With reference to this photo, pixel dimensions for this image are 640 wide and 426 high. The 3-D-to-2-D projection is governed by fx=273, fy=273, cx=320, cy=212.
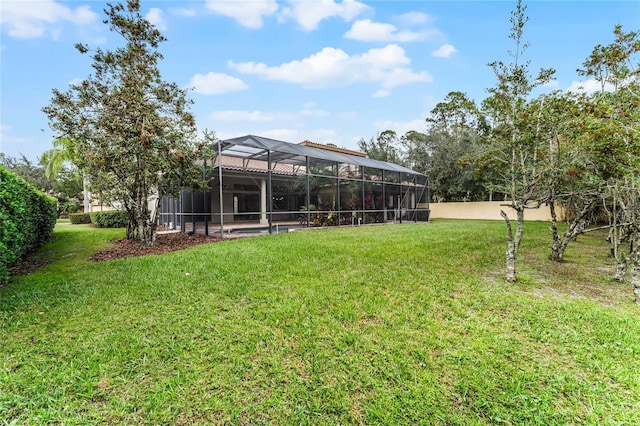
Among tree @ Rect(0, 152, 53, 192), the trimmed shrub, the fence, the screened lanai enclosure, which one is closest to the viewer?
the screened lanai enclosure

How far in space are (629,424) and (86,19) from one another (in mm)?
11347

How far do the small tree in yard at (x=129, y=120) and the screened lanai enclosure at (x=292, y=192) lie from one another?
2065 millimetres

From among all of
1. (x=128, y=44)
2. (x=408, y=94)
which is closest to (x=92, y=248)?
(x=128, y=44)

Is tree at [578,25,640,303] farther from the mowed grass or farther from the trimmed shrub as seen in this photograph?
the trimmed shrub

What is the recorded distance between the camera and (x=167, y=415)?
6.03ft

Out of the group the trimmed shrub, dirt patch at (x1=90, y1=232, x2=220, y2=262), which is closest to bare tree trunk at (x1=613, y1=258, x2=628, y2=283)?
dirt patch at (x1=90, y1=232, x2=220, y2=262)

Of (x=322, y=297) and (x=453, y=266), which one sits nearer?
(x=322, y=297)

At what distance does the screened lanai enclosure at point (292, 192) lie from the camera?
444 inches

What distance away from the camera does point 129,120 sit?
7.13 meters

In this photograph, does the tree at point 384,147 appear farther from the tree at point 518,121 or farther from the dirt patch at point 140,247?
the tree at point 518,121

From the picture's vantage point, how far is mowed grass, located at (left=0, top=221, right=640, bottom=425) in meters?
1.91

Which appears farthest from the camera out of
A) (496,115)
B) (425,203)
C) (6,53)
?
(425,203)

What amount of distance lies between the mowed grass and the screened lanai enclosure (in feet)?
21.9

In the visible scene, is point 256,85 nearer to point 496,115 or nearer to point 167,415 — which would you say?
point 496,115
